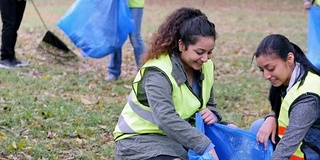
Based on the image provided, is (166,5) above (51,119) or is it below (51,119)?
below

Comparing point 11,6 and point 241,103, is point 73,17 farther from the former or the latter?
point 241,103

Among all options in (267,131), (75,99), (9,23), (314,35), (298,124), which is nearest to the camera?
(298,124)

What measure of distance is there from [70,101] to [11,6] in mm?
2088

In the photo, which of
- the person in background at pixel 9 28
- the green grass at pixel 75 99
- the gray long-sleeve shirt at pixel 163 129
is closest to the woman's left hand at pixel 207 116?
the gray long-sleeve shirt at pixel 163 129

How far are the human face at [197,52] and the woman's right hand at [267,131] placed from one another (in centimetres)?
48

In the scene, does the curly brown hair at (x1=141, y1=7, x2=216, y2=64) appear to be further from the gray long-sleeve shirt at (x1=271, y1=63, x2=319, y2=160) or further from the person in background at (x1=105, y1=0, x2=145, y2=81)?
the person in background at (x1=105, y1=0, x2=145, y2=81)

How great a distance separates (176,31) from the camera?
3178 millimetres

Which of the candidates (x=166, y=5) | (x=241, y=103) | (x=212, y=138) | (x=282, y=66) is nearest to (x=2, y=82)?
(x=241, y=103)

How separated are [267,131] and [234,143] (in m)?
0.19

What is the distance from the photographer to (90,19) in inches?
276

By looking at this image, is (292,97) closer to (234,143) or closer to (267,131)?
(267,131)

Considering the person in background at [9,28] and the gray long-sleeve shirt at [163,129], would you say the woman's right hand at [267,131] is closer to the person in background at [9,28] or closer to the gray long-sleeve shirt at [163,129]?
the gray long-sleeve shirt at [163,129]

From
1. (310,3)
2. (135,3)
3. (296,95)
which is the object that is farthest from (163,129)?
(135,3)

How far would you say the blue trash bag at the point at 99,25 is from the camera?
270 inches
